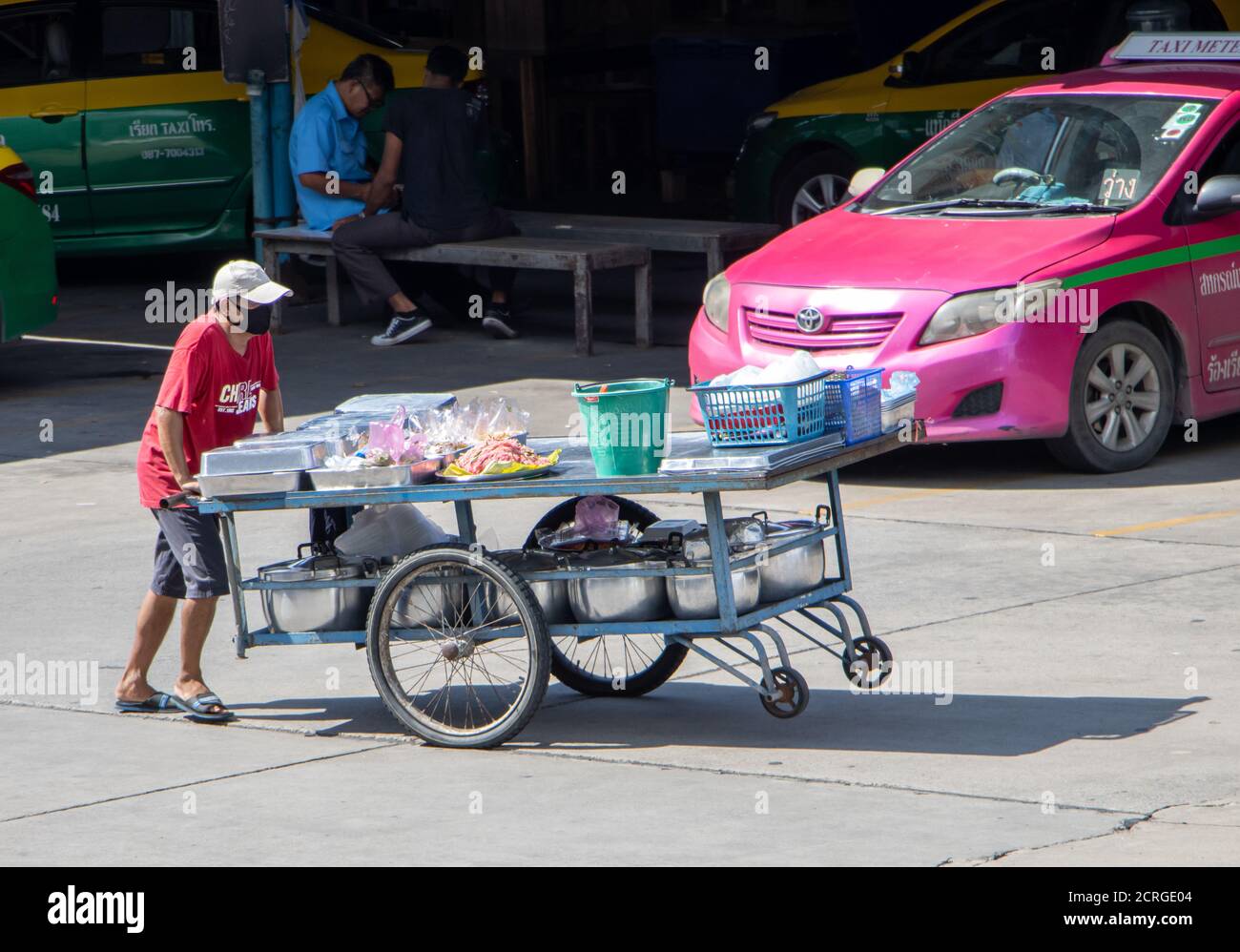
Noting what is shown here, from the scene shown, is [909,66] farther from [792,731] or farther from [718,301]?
[792,731]

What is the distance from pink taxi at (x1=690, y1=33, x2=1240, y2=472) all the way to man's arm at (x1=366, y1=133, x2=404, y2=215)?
13.3 feet

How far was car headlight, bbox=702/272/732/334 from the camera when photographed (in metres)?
10.4

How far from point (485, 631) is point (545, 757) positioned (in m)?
0.42

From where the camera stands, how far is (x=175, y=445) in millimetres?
6648

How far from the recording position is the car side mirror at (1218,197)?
10.1m

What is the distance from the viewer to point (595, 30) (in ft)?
75.4

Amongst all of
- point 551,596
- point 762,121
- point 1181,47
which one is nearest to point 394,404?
point 551,596

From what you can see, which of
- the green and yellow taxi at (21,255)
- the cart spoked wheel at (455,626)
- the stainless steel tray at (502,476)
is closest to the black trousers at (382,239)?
the green and yellow taxi at (21,255)

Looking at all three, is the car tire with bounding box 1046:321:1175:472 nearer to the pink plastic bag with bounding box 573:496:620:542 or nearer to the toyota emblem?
the toyota emblem

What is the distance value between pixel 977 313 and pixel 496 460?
3.86 metres

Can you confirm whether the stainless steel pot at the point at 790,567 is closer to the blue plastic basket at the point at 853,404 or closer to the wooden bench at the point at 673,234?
the blue plastic basket at the point at 853,404

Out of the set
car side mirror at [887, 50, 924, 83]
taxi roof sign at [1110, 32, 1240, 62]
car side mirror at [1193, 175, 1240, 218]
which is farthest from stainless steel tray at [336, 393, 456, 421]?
car side mirror at [887, 50, 924, 83]

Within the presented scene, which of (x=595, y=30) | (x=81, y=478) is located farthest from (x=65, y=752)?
(x=595, y=30)

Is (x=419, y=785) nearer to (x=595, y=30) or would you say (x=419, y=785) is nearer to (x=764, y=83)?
(x=764, y=83)
